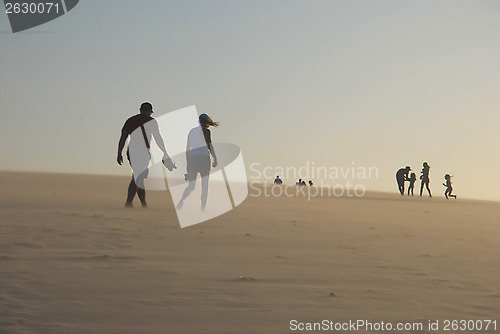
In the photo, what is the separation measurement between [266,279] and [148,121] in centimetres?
700

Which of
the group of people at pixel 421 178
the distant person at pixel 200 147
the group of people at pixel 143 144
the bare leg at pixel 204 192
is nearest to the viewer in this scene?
the group of people at pixel 143 144

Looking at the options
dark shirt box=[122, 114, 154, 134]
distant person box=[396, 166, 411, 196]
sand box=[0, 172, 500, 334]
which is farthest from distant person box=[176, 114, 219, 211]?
distant person box=[396, 166, 411, 196]

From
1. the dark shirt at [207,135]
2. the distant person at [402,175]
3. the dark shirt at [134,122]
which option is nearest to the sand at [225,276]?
the dark shirt at [134,122]

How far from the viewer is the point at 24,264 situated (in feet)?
16.1

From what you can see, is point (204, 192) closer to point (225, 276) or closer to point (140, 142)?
point (140, 142)

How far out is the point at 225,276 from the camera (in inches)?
187

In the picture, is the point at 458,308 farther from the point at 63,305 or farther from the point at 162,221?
the point at 162,221

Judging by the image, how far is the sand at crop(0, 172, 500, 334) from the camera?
348 centimetres

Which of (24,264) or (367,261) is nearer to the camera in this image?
(24,264)

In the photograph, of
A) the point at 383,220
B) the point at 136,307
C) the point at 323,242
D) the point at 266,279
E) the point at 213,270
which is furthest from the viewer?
the point at 383,220

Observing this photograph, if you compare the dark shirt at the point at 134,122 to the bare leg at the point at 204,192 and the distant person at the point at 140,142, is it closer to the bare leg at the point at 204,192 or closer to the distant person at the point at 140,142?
the distant person at the point at 140,142

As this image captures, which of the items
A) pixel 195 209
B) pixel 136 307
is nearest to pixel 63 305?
pixel 136 307

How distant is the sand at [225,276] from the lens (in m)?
3.48

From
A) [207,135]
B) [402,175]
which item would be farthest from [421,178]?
[207,135]
